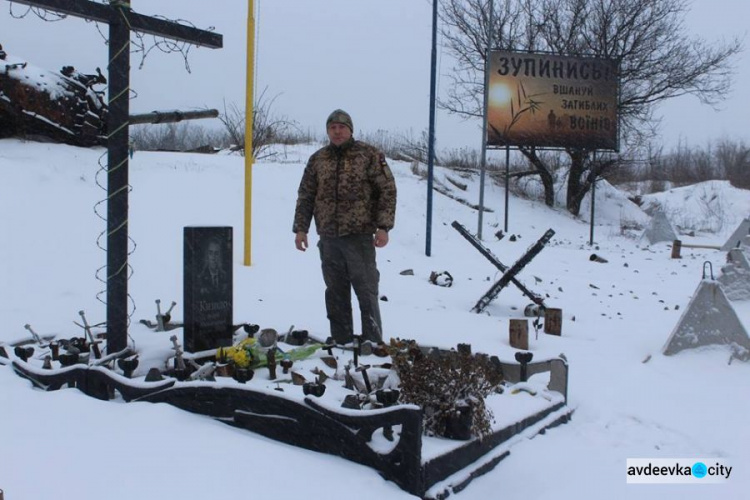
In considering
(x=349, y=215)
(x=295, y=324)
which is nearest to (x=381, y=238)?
(x=349, y=215)

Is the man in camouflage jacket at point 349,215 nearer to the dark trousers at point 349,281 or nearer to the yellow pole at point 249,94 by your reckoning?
the dark trousers at point 349,281

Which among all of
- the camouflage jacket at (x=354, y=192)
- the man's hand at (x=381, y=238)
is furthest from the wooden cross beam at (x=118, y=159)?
the man's hand at (x=381, y=238)

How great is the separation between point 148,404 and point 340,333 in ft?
6.89

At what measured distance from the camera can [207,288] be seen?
468cm

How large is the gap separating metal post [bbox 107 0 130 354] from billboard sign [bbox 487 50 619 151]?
11.7m

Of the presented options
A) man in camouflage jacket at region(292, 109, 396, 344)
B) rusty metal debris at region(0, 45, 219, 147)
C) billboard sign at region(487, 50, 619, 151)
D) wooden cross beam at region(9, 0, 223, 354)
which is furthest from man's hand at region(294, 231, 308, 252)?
billboard sign at region(487, 50, 619, 151)

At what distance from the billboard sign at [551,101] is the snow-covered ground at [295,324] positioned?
228cm

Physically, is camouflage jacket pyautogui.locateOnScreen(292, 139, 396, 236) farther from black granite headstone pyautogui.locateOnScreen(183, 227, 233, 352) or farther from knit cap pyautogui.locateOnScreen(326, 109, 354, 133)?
black granite headstone pyautogui.locateOnScreen(183, 227, 233, 352)

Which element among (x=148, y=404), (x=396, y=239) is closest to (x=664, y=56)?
(x=396, y=239)

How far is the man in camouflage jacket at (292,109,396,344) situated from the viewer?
16.6 feet

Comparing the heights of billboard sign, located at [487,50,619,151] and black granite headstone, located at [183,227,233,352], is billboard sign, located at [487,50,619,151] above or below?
above
